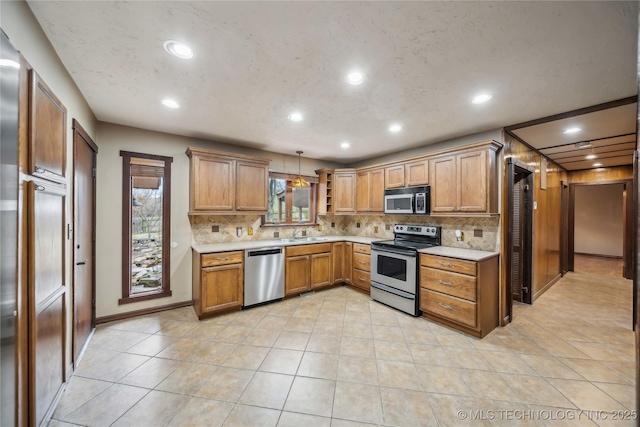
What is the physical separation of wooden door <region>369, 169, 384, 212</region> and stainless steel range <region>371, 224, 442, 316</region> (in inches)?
20.8

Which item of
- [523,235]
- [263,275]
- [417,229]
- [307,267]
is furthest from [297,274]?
[523,235]

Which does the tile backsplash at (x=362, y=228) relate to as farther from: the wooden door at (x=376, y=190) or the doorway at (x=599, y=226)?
the doorway at (x=599, y=226)

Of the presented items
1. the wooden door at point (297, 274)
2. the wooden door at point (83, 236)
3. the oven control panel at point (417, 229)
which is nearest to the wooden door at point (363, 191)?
the oven control panel at point (417, 229)

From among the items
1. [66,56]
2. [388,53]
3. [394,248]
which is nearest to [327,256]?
[394,248]

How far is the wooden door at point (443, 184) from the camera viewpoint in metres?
3.33

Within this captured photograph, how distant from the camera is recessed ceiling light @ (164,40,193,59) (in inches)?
64.0

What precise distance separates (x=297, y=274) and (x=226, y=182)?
1.84 m

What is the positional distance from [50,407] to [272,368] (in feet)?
5.01

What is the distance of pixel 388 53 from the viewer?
170 centimetres

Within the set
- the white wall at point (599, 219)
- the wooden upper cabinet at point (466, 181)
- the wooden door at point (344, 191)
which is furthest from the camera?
the white wall at point (599, 219)

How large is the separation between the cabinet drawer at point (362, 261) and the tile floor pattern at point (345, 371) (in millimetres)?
1018

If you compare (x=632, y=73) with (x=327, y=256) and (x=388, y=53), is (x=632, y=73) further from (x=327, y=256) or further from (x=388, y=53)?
(x=327, y=256)

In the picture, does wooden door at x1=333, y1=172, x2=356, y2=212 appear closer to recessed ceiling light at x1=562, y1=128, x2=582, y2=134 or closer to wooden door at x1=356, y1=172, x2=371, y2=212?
wooden door at x1=356, y1=172, x2=371, y2=212

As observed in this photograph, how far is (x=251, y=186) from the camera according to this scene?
3.85 meters
